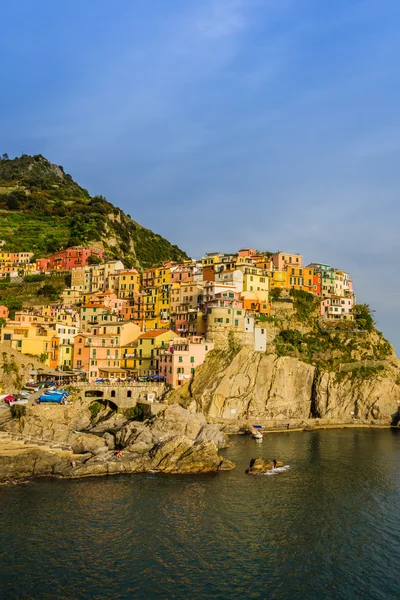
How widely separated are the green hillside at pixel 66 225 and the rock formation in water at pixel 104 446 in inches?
2607

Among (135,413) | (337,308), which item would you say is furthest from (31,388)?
(337,308)

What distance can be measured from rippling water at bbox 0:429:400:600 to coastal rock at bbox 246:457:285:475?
120 centimetres

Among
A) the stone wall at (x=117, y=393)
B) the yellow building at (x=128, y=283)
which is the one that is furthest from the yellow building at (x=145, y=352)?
the yellow building at (x=128, y=283)

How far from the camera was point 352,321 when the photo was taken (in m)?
86.5

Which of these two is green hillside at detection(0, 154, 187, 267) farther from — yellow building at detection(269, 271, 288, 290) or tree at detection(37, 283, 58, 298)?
yellow building at detection(269, 271, 288, 290)

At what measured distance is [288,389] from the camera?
7338 cm

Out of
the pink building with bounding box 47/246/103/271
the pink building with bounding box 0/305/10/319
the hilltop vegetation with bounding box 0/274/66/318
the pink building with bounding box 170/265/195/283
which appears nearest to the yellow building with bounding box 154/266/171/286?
the pink building with bounding box 170/265/195/283

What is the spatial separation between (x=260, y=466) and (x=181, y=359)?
970 inches

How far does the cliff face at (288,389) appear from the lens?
68750 mm

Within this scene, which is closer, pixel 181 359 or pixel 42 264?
pixel 181 359

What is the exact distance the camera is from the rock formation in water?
4600 centimetres

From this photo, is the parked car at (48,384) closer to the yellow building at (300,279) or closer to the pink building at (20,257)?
the yellow building at (300,279)

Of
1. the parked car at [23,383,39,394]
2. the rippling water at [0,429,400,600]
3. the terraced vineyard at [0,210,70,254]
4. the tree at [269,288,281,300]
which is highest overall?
the terraced vineyard at [0,210,70,254]

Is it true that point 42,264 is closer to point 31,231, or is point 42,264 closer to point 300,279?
point 31,231
